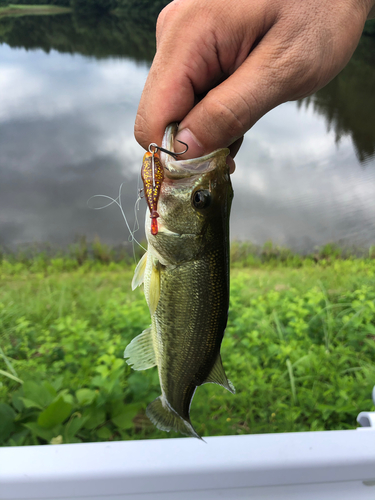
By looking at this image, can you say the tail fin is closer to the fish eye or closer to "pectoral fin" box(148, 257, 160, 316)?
"pectoral fin" box(148, 257, 160, 316)

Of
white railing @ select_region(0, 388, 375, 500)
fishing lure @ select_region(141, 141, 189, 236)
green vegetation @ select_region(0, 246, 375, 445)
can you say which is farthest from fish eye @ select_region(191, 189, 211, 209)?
green vegetation @ select_region(0, 246, 375, 445)

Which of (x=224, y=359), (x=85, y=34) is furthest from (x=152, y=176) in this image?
(x=85, y=34)

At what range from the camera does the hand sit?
0.99 meters

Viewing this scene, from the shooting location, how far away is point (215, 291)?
1.00m

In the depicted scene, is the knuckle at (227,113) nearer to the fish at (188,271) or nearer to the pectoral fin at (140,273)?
the fish at (188,271)

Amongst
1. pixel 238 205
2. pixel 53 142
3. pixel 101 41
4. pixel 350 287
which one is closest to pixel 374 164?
pixel 238 205

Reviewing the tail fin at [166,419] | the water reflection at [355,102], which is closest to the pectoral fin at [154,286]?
the tail fin at [166,419]

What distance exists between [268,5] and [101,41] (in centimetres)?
2132

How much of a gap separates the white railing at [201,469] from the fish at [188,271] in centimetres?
29

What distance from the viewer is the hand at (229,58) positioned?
3.26 ft

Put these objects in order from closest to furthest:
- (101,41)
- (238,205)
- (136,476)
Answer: (136,476) → (238,205) → (101,41)

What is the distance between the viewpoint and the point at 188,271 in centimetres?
100

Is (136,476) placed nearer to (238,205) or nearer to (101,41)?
(238,205)

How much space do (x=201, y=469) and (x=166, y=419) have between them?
0.33 m
